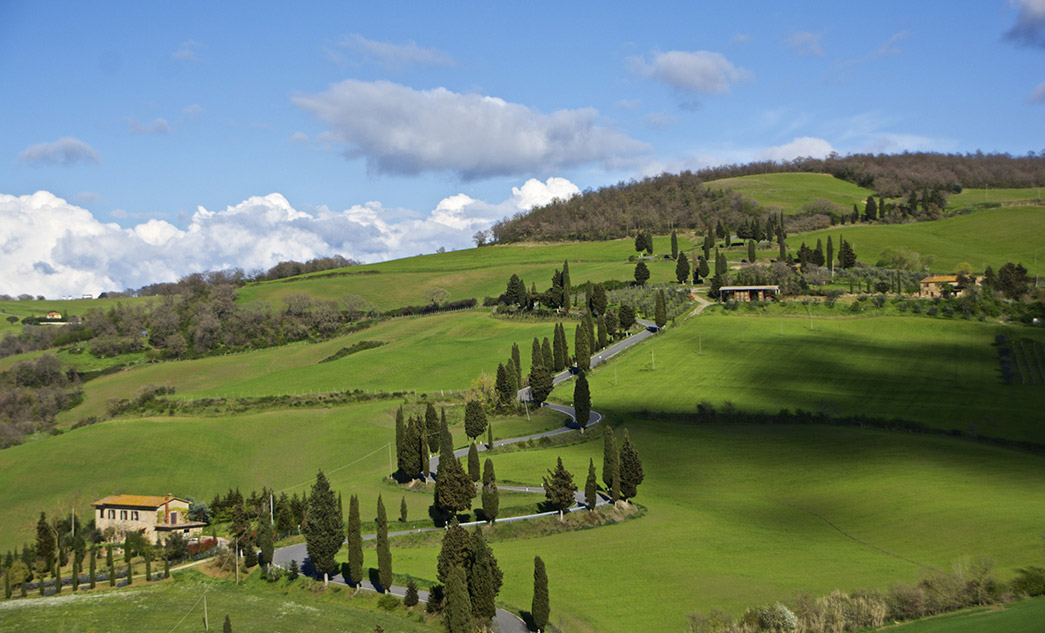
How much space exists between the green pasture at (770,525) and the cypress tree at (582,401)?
6.67 meters

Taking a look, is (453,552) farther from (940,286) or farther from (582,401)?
(940,286)

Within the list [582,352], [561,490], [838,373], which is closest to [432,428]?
[561,490]

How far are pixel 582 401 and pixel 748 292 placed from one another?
63.6 meters

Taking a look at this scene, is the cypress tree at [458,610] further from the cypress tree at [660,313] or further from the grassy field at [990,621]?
the cypress tree at [660,313]

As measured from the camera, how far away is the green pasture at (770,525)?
44.9 meters

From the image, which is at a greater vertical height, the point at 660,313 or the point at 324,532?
the point at 660,313

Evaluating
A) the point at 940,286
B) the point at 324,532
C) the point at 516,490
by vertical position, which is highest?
the point at 940,286

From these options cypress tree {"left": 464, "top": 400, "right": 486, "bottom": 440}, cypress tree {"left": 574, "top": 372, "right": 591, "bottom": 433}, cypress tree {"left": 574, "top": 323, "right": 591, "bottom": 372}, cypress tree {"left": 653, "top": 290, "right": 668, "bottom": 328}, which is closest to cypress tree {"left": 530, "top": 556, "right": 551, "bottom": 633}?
cypress tree {"left": 574, "top": 372, "right": 591, "bottom": 433}

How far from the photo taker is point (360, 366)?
125062mm

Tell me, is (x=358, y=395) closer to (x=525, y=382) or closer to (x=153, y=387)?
(x=525, y=382)

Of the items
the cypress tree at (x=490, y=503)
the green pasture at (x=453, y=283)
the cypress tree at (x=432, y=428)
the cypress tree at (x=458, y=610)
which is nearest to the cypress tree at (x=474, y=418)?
the cypress tree at (x=432, y=428)

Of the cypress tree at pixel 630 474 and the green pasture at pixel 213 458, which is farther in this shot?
the green pasture at pixel 213 458

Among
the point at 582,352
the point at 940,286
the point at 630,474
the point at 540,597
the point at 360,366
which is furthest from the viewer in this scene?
the point at 940,286

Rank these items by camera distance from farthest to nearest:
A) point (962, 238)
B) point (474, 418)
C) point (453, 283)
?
1. point (453, 283)
2. point (962, 238)
3. point (474, 418)
